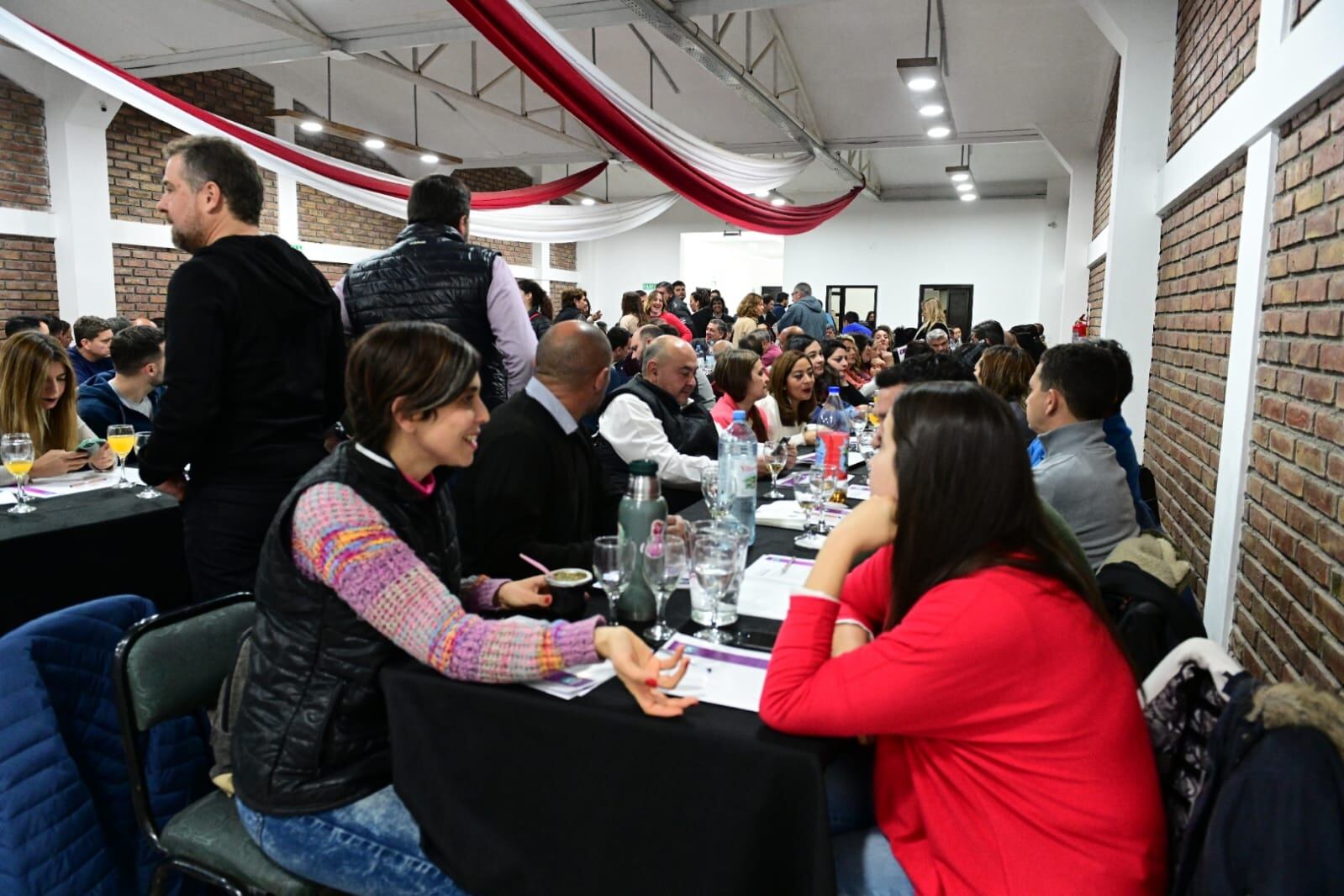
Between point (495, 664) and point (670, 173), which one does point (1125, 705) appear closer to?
point (495, 664)

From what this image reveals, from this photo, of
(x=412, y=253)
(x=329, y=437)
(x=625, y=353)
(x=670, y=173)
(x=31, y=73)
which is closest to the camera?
(x=329, y=437)

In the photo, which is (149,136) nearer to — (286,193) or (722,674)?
(286,193)

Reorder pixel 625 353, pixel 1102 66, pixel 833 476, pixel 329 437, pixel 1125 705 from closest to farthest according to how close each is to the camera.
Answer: pixel 1125 705
pixel 329 437
pixel 833 476
pixel 625 353
pixel 1102 66

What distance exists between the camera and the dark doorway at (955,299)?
566 inches

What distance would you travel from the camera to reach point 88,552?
8.48ft

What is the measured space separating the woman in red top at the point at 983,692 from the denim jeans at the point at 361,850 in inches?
23.1

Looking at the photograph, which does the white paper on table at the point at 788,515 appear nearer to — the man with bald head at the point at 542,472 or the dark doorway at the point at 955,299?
the man with bald head at the point at 542,472

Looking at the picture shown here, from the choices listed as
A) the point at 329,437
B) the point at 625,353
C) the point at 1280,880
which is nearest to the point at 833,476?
the point at 329,437

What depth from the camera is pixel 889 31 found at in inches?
320

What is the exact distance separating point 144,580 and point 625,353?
3.96 metres

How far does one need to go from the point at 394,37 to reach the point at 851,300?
9.91m

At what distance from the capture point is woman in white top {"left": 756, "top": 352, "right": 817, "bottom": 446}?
438 centimetres

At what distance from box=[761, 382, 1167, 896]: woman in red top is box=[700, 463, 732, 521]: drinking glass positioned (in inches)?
43.2

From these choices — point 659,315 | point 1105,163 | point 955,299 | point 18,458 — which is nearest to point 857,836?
point 18,458
